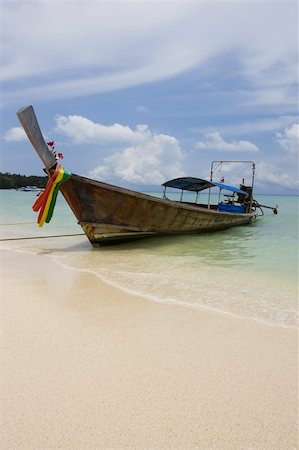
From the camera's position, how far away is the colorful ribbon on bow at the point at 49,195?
7027 millimetres

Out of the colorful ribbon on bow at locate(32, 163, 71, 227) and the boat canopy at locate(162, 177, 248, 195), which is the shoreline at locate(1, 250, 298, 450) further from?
the boat canopy at locate(162, 177, 248, 195)

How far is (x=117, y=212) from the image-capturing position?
844cm

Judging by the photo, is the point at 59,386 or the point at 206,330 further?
the point at 206,330

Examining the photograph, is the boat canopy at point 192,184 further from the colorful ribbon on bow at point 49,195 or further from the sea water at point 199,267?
the colorful ribbon on bow at point 49,195

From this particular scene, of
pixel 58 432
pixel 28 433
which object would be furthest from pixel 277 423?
pixel 28 433

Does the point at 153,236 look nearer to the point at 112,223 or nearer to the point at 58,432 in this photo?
the point at 112,223

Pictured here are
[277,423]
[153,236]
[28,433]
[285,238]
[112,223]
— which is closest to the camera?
[28,433]

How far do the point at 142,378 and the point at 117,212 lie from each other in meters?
6.16

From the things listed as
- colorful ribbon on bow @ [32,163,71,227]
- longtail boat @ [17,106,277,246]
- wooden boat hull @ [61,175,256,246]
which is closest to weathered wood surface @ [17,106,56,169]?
longtail boat @ [17,106,277,246]

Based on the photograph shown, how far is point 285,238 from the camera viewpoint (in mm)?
11609

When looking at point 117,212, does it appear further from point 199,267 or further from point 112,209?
point 199,267

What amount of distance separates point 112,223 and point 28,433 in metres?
6.73

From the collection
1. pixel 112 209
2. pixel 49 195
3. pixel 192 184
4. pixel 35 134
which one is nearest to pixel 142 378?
pixel 49 195

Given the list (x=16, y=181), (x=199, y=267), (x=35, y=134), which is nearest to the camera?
(x=199, y=267)
